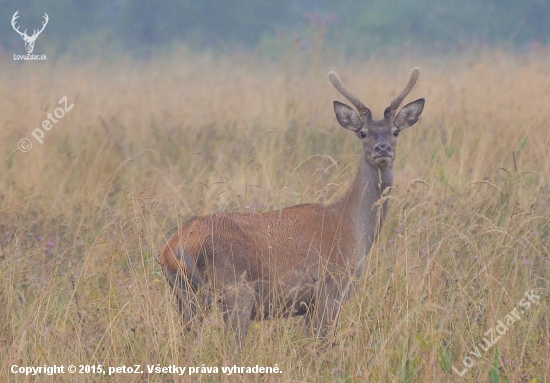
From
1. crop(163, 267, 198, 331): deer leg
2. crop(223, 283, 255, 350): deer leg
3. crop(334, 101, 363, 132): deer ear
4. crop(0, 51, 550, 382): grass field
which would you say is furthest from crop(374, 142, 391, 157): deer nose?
crop(163, 267, 198, 331): deer leg

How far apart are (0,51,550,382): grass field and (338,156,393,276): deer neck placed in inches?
5.6

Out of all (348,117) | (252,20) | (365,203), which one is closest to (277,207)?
(348,117)

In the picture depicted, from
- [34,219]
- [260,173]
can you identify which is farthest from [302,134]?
[34,219]

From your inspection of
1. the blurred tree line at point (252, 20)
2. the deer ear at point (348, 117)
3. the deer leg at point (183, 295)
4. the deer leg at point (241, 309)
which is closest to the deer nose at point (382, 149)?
the deer ear at point (348, 117)

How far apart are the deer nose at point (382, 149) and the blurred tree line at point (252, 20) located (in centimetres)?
2174

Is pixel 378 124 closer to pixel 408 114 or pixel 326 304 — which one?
pixel 408 114

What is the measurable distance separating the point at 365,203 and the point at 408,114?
2.27 ft

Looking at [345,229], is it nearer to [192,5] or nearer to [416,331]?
[416,331]

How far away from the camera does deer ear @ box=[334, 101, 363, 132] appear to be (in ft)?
20.1

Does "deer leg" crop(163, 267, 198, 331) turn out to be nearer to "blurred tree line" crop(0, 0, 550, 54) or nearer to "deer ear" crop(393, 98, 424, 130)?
"deer ear" crop(393, 98, 424, 130)

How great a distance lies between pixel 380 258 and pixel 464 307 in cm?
126

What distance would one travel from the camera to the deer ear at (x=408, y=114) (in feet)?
20.2

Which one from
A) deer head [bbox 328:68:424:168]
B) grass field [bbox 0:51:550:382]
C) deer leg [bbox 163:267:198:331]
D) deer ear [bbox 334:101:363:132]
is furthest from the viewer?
deer ear [bbox 334:101:363:132]

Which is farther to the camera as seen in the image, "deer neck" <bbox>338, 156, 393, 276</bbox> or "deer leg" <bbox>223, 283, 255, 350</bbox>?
"deer neck" <bbox>338, 156, 393, 276</bbox>
